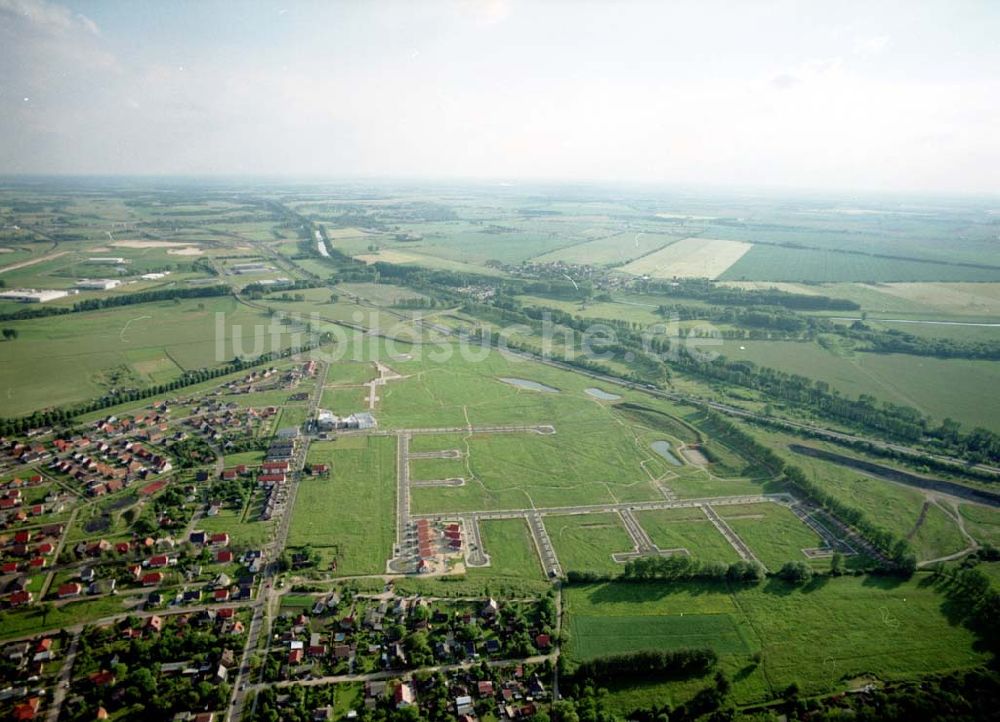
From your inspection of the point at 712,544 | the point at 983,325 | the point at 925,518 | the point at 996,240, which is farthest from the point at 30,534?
the point at 996,240

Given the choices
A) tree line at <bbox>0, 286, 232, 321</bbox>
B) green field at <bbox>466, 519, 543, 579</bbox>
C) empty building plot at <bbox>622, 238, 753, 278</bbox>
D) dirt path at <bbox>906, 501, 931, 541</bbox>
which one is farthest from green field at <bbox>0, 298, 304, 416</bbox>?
empty building plot at <bbox>622, 238, 753, 278</bbox>

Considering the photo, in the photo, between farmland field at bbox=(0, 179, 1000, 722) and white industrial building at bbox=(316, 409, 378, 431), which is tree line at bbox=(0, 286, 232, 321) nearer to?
farmland field at bbox=(0, 179, 1000, 722)

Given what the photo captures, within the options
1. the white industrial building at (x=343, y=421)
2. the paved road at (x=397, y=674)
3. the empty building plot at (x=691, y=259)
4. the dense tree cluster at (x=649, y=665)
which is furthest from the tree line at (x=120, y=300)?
the dense tree cluster at (x=649, y=665)

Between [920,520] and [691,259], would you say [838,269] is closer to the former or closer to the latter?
[691,259]

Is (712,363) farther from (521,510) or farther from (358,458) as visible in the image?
(358,458)

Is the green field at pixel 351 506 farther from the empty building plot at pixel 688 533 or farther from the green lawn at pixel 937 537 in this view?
the green lawn at pixel 937 537

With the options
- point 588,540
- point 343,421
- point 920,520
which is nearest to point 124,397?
point 343,421
